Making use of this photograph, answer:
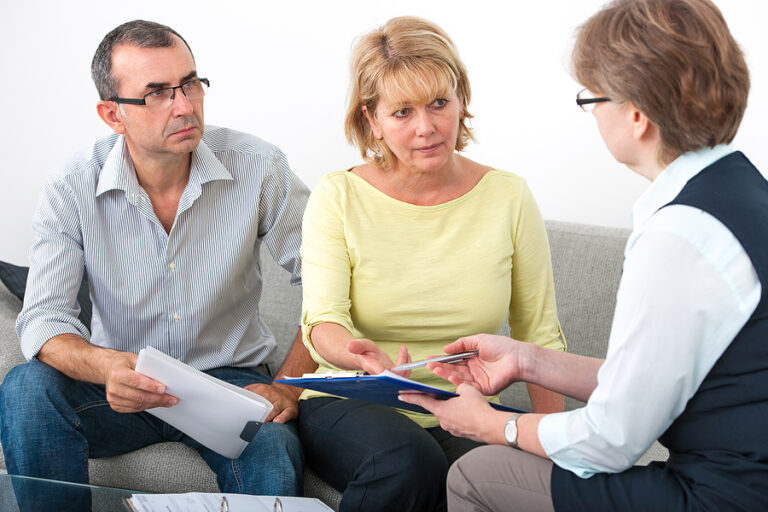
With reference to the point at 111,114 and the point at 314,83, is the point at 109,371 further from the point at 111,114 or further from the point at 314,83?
the point at 314,83

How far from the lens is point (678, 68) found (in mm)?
1095

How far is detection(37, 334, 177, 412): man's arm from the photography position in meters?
1.63

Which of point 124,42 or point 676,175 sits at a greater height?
point 124,42

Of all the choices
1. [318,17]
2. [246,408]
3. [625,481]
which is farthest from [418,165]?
[318,17]

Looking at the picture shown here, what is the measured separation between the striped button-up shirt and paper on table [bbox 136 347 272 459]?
1.46 ft

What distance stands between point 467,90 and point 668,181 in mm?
790

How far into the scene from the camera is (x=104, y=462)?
6.25 feet

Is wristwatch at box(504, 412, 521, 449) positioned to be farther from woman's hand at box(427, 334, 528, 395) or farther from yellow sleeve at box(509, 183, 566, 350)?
yellow sleeve at box(509, 183, 566, 350)

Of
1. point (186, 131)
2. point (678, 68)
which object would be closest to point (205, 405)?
point (186, 131)

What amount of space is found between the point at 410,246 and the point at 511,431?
70 centimetres

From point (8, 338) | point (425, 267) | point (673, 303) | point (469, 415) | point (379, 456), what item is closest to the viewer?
point (673, 303)

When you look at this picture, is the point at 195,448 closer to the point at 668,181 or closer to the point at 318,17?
the point at 668,181

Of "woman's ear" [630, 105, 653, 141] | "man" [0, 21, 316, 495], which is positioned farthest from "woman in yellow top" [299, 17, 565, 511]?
"woman's ear" [630, 105, 653, 141]

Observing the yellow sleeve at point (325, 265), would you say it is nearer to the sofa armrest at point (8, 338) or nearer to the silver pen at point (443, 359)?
the silver pen at point (443, 359)
